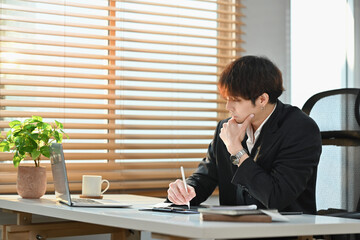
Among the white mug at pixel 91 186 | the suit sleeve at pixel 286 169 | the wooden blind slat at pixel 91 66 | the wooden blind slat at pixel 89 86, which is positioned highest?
the wooden blind slat at pixel 91 66

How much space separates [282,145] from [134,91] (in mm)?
1221

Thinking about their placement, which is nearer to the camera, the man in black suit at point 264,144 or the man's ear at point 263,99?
the man in black suit at point 264,144

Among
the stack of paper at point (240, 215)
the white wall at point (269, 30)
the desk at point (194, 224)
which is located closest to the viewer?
the desk at point (194, 224)

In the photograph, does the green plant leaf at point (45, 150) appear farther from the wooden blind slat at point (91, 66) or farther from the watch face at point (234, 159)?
the watch face at point (234, 159)

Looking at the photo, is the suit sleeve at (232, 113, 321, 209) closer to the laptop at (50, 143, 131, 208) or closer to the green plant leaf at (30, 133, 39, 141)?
the laptop at (50, 143, 131, 208)

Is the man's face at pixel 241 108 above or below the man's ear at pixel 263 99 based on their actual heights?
below

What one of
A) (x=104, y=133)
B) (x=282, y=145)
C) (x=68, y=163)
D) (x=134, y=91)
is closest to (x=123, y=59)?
(x=134, y=91)

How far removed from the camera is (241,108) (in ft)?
7.16

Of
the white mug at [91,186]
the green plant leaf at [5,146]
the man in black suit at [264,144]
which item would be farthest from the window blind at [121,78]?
the man in black suit at [264,144]

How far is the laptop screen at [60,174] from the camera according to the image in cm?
204

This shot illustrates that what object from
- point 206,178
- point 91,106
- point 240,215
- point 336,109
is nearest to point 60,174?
point 206,178

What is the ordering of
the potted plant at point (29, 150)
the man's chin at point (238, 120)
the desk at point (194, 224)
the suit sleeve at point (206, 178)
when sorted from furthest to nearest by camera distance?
the potted plant at point (29, 150), the suit sleeve at point (206, 178), the man's chin at point (238, 120), the desk at point (194, 224)

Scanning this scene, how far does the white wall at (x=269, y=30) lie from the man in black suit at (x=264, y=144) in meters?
1.32

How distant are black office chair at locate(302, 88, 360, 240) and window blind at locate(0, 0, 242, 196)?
0.88 meters
